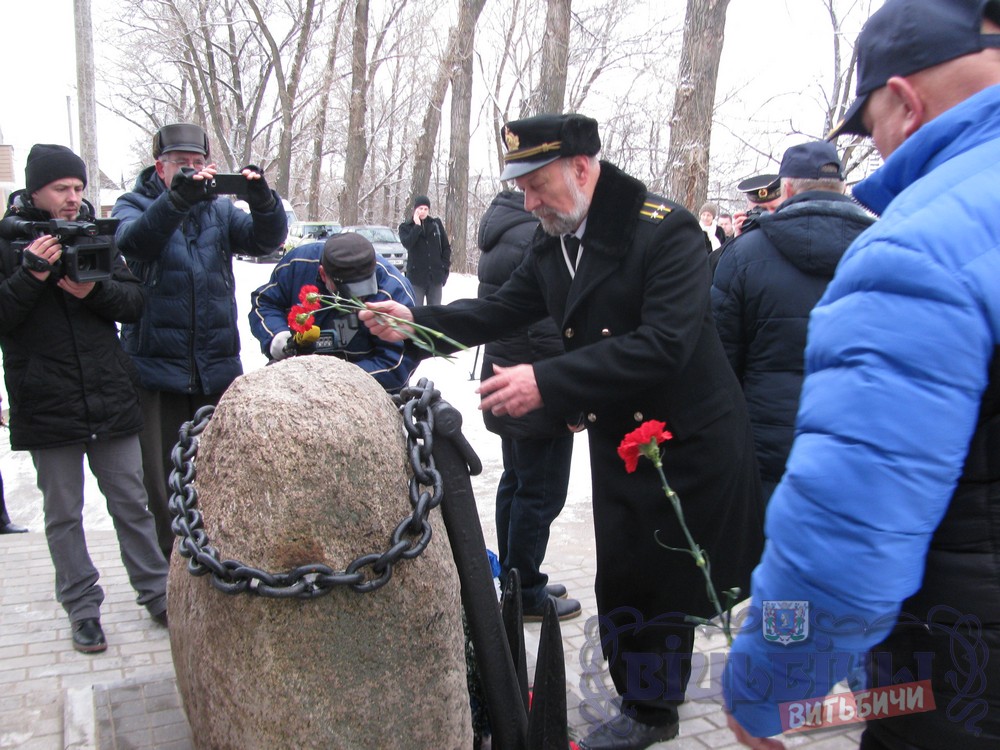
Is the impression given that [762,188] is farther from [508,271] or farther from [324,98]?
[324,98]

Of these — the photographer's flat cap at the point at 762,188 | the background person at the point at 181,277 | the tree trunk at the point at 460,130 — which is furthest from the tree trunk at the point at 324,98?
the background person at the point at 181,277

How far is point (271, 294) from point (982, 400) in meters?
3.37

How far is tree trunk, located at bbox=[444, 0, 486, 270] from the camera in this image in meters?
20.1

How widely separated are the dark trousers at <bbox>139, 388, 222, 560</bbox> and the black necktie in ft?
6.42

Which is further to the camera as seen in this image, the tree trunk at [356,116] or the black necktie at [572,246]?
the tree trunk at [356,116]

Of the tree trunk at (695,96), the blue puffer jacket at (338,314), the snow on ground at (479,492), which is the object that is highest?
the tree trunk at (695,96)

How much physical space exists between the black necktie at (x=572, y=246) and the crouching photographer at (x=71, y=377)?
197 cm

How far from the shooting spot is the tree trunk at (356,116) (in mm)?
23125

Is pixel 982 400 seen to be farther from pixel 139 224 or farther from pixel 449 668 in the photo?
pixel 139 224

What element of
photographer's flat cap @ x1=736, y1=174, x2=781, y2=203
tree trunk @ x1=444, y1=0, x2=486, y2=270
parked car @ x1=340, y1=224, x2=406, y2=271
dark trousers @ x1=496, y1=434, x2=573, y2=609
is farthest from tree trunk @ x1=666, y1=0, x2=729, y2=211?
parked car @ x1=340, y1=224, x2=406, y2=271

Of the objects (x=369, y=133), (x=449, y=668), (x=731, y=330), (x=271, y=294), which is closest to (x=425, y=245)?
(x=271, y=294)

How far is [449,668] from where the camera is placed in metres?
2.19
